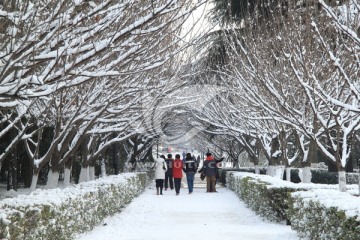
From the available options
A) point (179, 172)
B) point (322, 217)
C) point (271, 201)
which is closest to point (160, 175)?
point (179, 172)

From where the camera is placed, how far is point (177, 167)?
24.2m

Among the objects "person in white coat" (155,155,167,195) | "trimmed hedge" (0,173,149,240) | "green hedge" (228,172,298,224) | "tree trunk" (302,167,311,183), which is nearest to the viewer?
"trimmed hedge" (0,173,149,240)

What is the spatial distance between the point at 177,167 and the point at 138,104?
7342 mm

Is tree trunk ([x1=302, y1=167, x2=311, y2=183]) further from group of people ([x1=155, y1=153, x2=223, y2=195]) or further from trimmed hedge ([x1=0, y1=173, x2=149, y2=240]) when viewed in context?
group of people ([x1=155, y1=153, x2=223, y2=195])

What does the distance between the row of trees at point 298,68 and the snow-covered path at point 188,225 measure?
2310mm

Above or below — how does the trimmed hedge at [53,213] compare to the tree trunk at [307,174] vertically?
below

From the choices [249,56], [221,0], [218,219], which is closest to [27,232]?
[218,219]

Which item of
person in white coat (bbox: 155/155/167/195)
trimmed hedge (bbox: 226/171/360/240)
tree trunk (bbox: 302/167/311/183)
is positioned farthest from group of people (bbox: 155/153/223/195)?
trimmed hedge (bbox: 226/171/360/240)

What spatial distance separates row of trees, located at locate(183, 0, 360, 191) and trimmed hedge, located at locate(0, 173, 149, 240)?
191 inches

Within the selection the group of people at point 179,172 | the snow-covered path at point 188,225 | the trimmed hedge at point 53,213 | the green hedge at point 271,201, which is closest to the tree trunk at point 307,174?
the snow-covered path at point 188,225

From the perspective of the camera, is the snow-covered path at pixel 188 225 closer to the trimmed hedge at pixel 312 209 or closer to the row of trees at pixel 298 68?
the trimmed hedge at pixel 312 209

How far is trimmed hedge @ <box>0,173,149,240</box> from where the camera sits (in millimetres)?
6455

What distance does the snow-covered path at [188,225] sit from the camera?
10.5 metres

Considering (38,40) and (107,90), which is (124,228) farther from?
(38,40)
